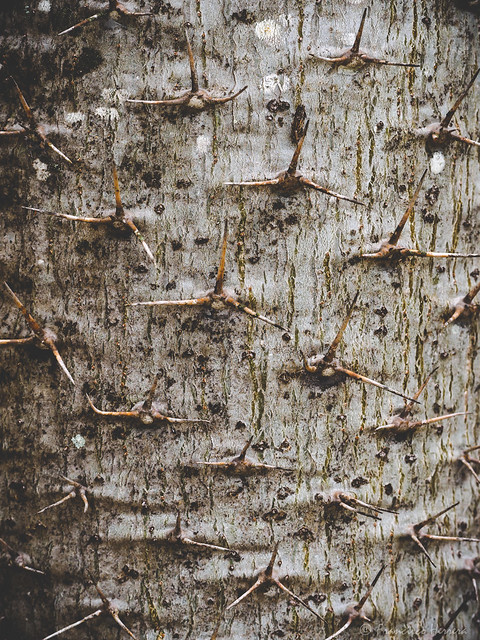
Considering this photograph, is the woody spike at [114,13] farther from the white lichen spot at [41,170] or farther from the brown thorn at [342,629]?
the brown thorn at [342,629]

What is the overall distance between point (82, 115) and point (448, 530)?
1993 mm

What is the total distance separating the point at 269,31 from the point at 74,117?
0.71 m

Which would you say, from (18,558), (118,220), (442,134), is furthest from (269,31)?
(18,558)

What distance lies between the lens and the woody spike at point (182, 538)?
5.27 feet

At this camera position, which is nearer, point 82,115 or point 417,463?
point 82,115

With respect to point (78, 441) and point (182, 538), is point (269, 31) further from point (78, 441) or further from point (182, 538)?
point (182, 538)

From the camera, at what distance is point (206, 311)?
1.64 m

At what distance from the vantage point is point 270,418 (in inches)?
65.7

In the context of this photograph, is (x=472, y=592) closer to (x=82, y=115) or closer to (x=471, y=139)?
(x=471, y=139)

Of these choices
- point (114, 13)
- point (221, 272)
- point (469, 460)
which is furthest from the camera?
point (469, 460)

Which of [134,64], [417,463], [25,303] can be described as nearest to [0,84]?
[134,64]

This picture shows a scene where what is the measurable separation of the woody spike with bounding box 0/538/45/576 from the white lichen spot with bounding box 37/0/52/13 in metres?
1.85

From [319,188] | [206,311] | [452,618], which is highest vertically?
[319,188]

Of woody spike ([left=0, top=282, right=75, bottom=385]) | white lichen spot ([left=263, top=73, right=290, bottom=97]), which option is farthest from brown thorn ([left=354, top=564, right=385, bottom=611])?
white lichen spot ([left=263, top=73, right=290, bottom=97])
